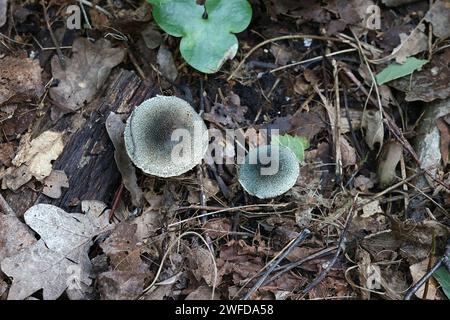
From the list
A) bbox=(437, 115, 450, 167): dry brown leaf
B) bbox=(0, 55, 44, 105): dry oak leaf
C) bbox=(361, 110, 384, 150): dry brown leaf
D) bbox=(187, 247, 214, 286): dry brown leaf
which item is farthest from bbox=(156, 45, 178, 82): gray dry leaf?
bbox=(437, 115, 450, 167): dry brown leaf

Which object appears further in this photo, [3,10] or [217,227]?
[3,10]

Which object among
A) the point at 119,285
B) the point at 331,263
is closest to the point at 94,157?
the point at 119,285

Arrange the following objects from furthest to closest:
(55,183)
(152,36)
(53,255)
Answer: (152,36)
(55,183)
(53,255)

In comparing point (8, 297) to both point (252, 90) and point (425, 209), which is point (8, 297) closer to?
point (252, 90)

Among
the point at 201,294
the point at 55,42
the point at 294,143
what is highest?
the point at 55,42

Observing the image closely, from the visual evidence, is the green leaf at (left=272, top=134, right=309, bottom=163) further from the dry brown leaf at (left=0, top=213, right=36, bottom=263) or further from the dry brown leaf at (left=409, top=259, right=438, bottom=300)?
the dry brown leaf at (left=0, top=213, right=36, bottom=263)

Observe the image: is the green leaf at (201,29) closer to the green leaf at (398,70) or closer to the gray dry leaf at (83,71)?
the gray dry leaf at (83,71)

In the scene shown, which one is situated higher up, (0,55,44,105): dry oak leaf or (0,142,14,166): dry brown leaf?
(0,55,44,105): dry oak leaf

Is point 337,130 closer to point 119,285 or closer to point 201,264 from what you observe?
point 201,264

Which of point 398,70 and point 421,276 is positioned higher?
point 398,70
